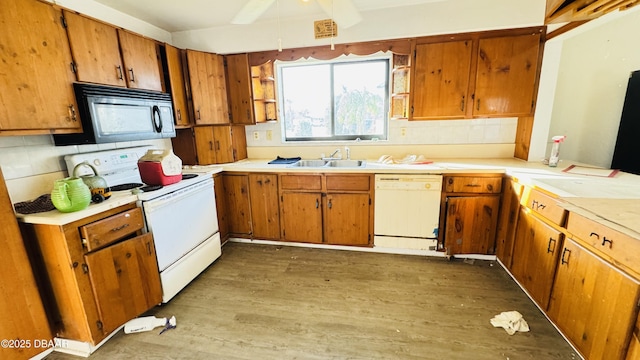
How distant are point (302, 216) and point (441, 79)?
2.00 metres

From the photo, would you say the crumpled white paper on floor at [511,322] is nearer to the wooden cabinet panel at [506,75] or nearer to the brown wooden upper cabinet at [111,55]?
the wooden cabinet panel at [506,75]

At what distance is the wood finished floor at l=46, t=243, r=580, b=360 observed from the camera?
160cm

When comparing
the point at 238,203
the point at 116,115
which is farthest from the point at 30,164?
the point at 238,203

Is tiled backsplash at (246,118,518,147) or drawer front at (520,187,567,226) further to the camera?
tiled backsplash at (246,118,518,147)

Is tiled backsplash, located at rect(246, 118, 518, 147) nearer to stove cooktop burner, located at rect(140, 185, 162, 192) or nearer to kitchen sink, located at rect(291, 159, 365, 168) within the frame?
kitchen sink, located at rect(291, 159, 365, 168)

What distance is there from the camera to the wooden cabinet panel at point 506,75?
238 centimetres

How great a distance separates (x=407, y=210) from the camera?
101 inches

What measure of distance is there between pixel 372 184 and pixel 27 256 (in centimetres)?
252

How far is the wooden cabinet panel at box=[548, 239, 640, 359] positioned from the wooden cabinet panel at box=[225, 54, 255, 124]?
9.77ft

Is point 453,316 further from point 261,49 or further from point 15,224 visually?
point 261,49

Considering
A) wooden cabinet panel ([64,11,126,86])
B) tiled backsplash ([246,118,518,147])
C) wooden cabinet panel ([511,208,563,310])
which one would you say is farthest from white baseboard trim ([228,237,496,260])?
wooden cabinet panel ([64,11,126,86])

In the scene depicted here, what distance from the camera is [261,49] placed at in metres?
2.84

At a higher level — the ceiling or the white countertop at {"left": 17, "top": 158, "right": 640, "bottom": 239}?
the ceiling

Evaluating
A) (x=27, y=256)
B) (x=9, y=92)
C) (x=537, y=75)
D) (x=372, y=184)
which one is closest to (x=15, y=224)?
(x=27, y=256)
